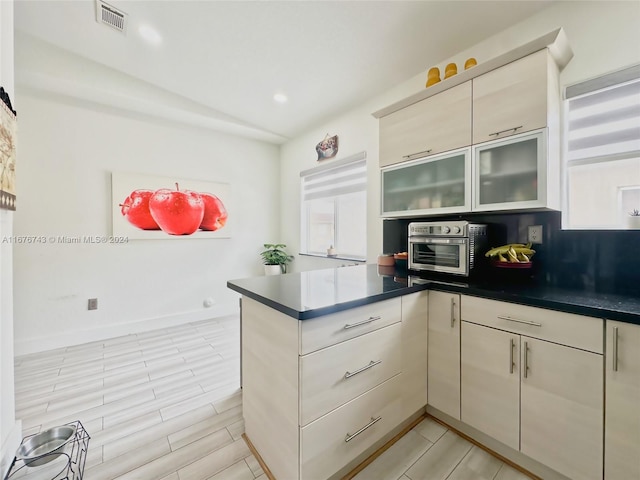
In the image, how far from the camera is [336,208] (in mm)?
3512

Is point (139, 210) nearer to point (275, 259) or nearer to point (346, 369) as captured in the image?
point (275, 259)

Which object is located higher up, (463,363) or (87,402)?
(463,363)

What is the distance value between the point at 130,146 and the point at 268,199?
1.88 m

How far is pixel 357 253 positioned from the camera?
325cm

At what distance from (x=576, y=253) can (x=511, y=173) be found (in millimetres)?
599

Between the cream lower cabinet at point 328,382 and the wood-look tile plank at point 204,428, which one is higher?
the cream lower cabinet at point 328,382

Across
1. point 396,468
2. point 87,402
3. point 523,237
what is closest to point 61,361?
point 87,402

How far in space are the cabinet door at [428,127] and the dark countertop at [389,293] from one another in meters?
0.95

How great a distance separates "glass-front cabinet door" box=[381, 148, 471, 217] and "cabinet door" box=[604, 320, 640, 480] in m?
0.97

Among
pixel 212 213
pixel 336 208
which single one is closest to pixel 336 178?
pixel 336 208

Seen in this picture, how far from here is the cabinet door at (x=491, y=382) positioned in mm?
1295

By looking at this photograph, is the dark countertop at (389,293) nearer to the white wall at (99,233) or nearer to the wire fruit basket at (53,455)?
the wire fruit basket at (53,455)

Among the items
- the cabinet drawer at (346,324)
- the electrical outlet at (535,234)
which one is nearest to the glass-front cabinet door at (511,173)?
the electrical outlet at (535,234)

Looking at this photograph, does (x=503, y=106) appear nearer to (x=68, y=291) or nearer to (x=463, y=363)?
(x=463, y=363)
